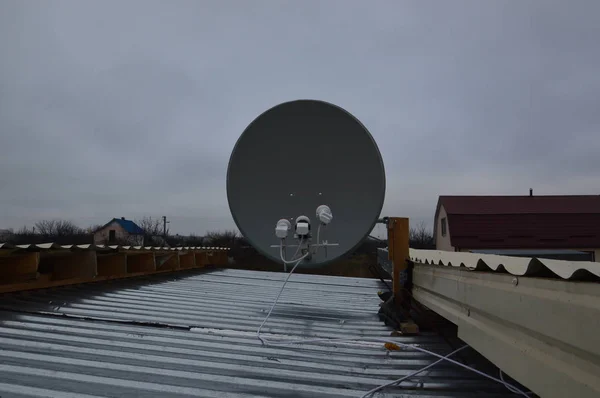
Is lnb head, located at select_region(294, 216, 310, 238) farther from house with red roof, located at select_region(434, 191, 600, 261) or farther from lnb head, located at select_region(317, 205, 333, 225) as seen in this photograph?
house with red roof, located at select_region(434, 191, 600, 261)

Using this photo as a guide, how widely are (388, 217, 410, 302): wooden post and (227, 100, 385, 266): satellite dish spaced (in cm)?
37

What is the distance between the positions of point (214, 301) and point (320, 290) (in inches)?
93.1

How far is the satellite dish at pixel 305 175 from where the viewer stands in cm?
486

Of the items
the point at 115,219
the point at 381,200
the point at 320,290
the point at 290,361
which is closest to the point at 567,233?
the point at 320,290

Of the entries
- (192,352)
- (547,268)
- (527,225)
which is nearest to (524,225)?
(527,225)

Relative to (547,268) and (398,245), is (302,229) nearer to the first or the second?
(398,245)

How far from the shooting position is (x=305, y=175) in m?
5.03

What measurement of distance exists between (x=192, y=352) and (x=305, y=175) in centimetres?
245

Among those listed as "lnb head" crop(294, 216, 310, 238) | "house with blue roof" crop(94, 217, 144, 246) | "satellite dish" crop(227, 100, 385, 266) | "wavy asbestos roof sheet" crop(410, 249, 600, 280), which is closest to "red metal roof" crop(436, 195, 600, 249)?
"satellite dish" crop(227, 100, 385, 266)

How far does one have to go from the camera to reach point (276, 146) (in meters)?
5.05

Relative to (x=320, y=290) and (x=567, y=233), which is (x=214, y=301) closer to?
(x=320, y=290)

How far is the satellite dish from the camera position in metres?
4.86

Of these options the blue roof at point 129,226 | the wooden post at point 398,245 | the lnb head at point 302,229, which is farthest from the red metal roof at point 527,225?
the blue roof at point 129,226

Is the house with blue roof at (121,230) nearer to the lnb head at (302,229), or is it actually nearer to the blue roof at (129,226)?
the blue roof at (129,226)
